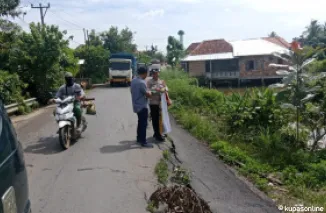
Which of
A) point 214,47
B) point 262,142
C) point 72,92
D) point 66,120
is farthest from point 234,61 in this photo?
point 66,120

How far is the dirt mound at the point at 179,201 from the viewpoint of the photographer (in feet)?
12.5

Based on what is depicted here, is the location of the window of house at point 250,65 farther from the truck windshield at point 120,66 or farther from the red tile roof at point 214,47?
the truck windshield at point 120,66

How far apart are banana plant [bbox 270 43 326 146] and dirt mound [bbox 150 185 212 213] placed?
13.2ft

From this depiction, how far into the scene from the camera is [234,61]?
3794cm

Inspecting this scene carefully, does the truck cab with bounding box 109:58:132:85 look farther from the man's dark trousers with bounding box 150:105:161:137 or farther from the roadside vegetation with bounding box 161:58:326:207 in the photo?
the man's dark trousers with bounding box 150:105:161:137

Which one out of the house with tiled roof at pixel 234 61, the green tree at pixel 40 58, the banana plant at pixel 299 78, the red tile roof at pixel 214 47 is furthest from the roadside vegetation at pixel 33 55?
the red tile roof at pixel 214 47

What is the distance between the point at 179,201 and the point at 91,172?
2059 mm

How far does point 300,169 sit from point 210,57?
32.5 metres

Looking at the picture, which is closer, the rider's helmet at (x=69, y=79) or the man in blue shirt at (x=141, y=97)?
the man in blue shirt at (x=141, y=97)

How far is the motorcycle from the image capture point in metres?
6.70

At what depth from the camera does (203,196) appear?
4.65 meters

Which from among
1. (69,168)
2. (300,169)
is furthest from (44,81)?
(300,169)

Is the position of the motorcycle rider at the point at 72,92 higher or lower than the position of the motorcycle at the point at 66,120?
higher

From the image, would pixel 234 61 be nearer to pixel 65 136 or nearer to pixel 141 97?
pixel 141 97
